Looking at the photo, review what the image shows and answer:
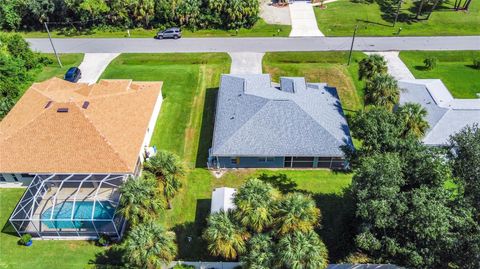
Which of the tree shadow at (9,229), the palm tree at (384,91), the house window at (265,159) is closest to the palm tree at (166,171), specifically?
the house window at (265,159)

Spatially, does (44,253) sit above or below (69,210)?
below

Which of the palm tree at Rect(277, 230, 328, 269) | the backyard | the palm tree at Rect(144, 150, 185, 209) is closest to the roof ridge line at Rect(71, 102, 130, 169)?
the palm tree at Rect(144, 150, 185, 209)

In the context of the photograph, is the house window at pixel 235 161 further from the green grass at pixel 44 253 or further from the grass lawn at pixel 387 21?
the grass lawn at pixel 387 21

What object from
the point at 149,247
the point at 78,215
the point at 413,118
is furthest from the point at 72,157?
the point at 413,118

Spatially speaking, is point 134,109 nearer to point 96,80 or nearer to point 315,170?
point 96,80

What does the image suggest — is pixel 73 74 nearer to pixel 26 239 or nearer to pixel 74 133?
pixel 74 133

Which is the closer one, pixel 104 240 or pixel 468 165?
pixel 468 165

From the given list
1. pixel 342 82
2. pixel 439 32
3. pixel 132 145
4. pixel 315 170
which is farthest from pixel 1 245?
pixel 439 32
